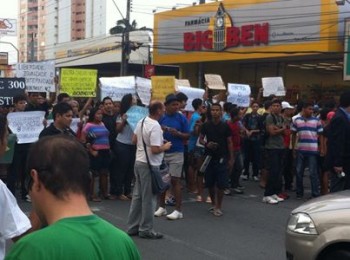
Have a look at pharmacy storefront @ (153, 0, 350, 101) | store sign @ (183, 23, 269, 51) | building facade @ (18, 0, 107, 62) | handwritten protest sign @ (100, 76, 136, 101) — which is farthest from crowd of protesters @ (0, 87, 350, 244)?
building facade @ (18, 0, 107, 62)

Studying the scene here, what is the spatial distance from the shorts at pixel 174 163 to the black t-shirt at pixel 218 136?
49 cm

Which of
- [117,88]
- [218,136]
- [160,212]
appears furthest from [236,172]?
[117,88]

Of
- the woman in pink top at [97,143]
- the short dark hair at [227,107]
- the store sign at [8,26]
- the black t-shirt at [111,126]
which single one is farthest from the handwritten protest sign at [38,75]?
the store sign at [8,26]

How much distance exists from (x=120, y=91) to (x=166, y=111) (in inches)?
137

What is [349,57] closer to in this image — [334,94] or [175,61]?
[334,94]

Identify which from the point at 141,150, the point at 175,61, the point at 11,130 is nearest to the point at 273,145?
the point at 141,150

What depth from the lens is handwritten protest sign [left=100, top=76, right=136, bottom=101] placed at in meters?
11.8

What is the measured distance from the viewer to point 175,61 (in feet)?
105

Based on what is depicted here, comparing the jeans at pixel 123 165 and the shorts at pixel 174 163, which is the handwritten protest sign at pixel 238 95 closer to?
the jeans at pixel 123 165

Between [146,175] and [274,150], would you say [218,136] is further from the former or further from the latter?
[146,175]

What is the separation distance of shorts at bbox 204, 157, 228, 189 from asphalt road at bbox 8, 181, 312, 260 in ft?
1.66

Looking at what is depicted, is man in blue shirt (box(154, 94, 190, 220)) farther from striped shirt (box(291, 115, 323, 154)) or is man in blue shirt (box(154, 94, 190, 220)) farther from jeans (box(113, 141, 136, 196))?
striped shirt (box(291, 115, 323, 154))

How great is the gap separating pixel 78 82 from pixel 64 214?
10.8 metres

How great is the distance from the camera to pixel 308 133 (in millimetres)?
10266
